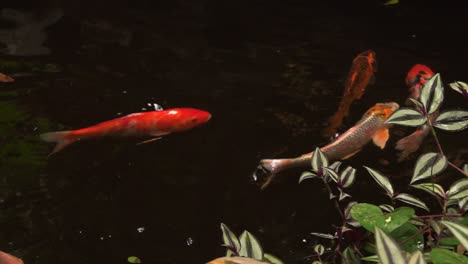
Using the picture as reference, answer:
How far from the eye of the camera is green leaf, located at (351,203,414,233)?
1.44 meters

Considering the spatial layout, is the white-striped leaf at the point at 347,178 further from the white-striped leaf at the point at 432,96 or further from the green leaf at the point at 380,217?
the white-striped leaf at the point at 432,96

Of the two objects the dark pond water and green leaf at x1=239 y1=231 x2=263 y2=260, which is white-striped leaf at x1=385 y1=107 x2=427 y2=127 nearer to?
green leaf at x1=239 y1=231 x2=263 y2=260

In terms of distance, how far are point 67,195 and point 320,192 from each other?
1260 millimetres

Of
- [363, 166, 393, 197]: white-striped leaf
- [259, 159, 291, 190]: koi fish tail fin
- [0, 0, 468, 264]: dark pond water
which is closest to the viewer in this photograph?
[363, 166, 393, 197]: white-striped leaf

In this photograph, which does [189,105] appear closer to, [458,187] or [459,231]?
[458,187]

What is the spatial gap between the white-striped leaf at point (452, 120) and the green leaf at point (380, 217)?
237 mm

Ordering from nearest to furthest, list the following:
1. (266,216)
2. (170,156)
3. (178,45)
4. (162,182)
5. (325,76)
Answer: (266,216) < (162,182) < (170,156) < (325,76) < (178,45)

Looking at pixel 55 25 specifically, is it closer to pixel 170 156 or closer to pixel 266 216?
pixel 170 156

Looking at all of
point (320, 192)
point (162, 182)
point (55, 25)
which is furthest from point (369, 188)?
point (55, 25)

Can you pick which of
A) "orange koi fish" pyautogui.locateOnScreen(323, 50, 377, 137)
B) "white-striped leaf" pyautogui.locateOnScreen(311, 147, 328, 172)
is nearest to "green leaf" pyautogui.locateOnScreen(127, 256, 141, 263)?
"white-striped leaf" pyautogui.locateOnScreen(311, 147, 328, 172)

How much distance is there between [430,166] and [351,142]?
1.51 m

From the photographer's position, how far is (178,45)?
449cm

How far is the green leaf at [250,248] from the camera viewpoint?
1.51 m

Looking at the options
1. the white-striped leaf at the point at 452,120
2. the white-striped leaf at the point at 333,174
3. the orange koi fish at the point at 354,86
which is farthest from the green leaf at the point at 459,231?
the orange koi fish at the point at 354,86
